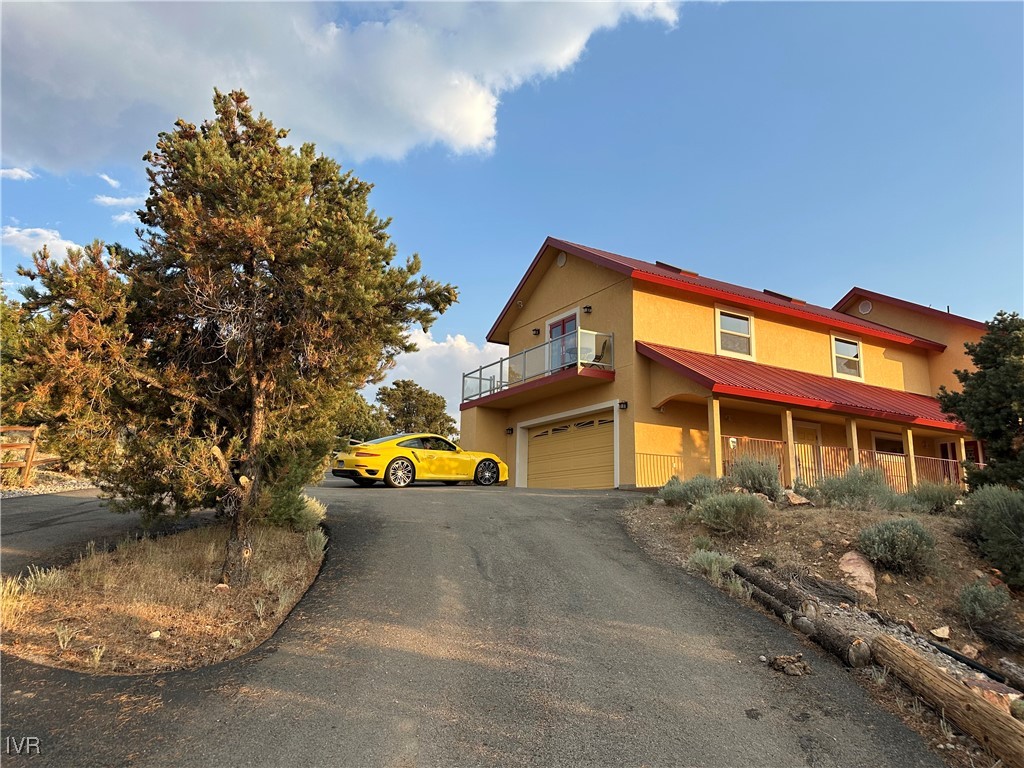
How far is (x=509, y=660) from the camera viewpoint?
5008 mm

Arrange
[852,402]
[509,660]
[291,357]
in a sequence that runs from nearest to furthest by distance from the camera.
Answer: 1. [509,660]
2. [291,357]
3. [852,402]

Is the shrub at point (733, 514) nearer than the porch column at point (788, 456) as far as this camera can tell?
Yes

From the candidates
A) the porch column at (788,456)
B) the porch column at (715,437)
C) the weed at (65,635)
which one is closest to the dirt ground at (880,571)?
the porch column at (715,437)

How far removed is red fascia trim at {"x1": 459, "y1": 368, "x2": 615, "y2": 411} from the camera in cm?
1628

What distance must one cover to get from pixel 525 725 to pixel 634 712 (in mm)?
806

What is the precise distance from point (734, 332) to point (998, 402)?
774cm

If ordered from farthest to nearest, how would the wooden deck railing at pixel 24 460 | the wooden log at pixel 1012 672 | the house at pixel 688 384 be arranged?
the house at pixel 688 384 → the wooden deck railing at pixel 24 460 → the wooden log at pixel 1012 672

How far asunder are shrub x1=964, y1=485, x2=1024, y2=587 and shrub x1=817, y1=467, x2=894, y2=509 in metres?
1.42

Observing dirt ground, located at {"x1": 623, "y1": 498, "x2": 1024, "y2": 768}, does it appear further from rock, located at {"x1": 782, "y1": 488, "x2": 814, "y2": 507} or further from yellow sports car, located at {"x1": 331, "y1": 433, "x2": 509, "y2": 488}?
yellow sports car, located at {"x1": 331, "y1": 433, "x2": 509, "y2": 488}

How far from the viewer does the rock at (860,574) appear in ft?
22.4

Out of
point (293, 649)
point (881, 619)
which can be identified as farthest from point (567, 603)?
point (881, 619)

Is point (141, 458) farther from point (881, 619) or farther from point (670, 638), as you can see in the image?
→ point (881, 619)

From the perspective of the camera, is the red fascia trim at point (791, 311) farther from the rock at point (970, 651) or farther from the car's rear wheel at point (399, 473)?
the rock at point (970, 651)

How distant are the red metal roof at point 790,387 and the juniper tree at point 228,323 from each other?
9.24m
